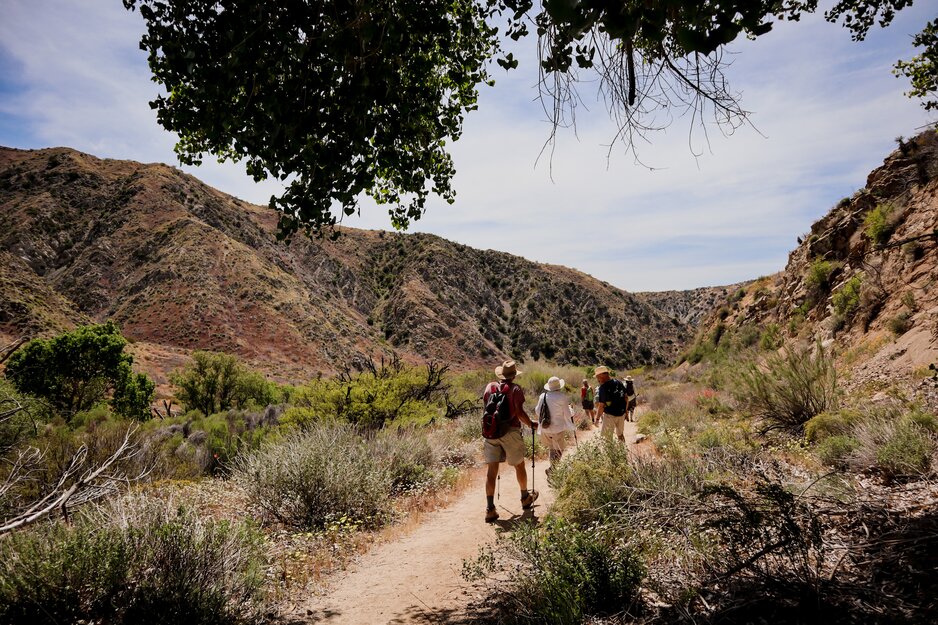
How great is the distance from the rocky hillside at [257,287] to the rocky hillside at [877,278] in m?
38.3

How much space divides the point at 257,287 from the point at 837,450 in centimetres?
5217

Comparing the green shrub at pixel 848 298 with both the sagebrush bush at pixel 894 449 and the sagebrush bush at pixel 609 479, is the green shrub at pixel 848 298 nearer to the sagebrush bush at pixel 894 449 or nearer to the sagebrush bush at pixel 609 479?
the sagebrush bush at pixel 894 449

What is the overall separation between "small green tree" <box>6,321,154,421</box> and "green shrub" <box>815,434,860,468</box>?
2222cm

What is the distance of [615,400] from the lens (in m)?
9.14

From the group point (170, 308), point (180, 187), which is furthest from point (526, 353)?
point (180, 187)

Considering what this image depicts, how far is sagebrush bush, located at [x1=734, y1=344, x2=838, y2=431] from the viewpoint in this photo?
837 cm

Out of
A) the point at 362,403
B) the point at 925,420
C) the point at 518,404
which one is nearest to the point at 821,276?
the point at 925,420

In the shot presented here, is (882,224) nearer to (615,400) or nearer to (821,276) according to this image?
(821,276)

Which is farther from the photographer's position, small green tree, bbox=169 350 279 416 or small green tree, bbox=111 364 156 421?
small green tree, bbox=169 350 279 416

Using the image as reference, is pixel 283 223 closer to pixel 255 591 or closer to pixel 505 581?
pixel 255 591

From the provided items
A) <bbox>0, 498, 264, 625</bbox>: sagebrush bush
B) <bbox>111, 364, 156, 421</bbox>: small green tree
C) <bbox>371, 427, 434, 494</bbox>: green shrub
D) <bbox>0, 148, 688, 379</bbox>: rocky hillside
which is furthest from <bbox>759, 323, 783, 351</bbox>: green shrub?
<bbox>0, 148, 688, 379</bbox>: rocky hillside

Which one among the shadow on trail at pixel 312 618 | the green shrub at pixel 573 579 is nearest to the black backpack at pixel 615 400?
the green shrub at pixel 573 579

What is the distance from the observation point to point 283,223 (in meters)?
3.57

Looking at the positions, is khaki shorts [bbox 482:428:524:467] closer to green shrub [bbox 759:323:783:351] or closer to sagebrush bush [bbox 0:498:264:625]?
sagebrush bush [bbox 0:498:264:625]
